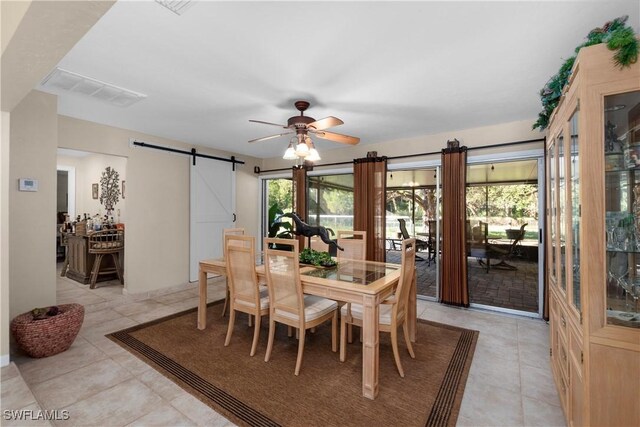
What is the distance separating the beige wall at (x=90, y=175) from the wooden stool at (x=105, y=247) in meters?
0.77

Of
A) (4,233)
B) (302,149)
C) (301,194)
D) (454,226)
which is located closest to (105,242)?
(4,233)

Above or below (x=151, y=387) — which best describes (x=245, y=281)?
above

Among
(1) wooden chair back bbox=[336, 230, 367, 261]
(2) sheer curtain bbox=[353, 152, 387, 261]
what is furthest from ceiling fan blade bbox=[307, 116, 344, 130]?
(2) sheer curtain bbox=[353, 152, 387, 261]

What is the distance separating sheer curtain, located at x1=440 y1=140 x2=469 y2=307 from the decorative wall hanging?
6.11 metres

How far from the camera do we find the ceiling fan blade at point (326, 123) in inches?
99.5

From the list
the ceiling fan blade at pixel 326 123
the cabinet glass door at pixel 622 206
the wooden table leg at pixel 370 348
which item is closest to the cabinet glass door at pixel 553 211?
the cabinet glass door at pixel 622 206

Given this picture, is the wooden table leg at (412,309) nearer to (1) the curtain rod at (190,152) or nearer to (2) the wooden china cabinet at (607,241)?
(2) the wooden china cabinet at (607,241)

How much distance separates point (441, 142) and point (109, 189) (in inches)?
251

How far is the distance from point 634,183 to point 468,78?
1475 mm

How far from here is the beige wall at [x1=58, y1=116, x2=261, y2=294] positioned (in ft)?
12.7

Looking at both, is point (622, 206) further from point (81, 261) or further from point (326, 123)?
point (81, 261)

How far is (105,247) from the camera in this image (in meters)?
4.93

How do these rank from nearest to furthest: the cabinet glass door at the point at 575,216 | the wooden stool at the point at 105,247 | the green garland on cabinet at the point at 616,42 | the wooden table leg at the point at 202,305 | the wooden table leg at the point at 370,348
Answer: the green garland on cabinet at the point at 616,42, the cabinet glass door at the point at 575,216, the wooden table leg at the point at 370,348, the wooden table leg at the point at 202,305, the wooden stool at the point at 105,247

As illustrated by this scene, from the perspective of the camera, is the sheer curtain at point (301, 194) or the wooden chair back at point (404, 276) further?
the sheer curtain at point (301, 194)
